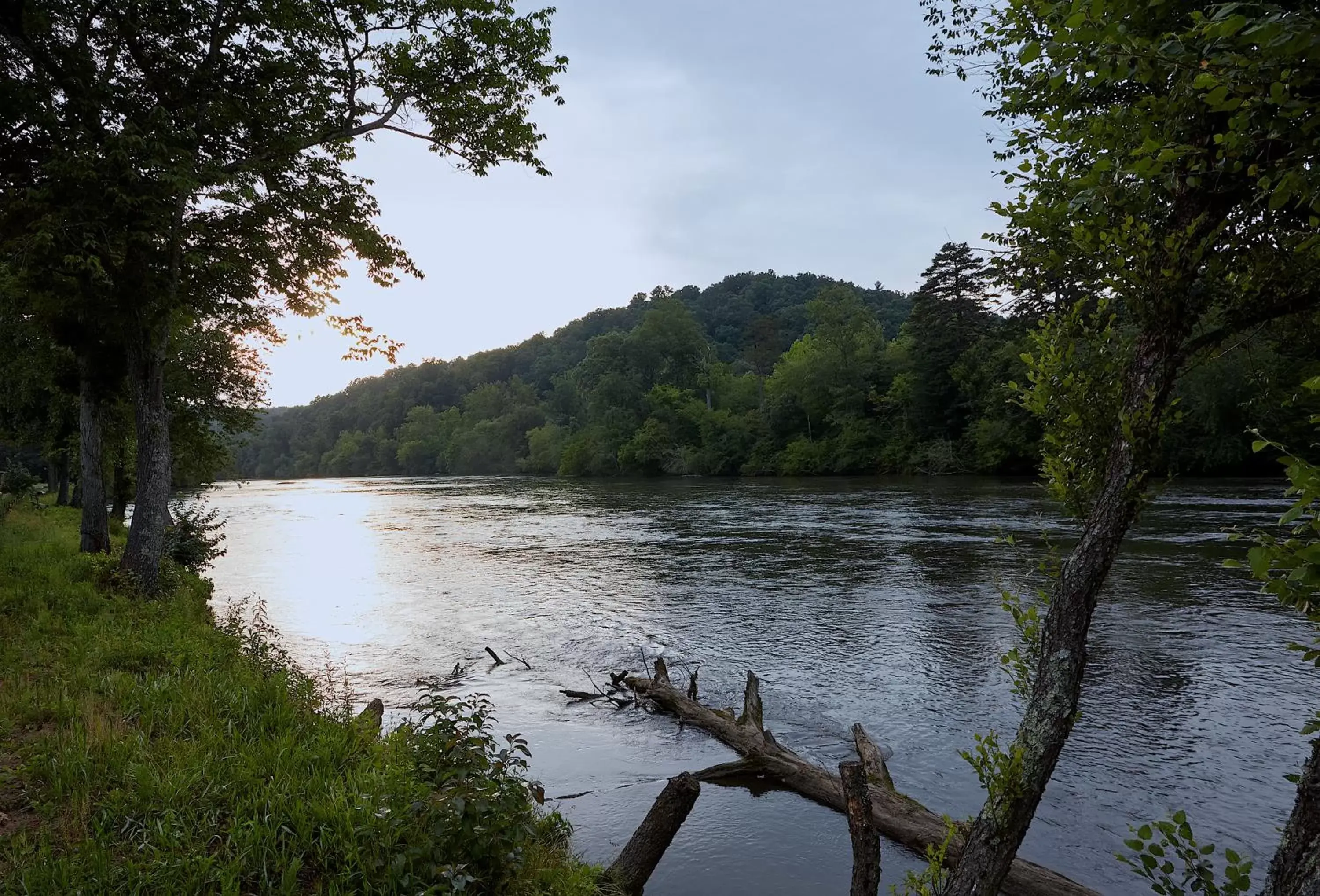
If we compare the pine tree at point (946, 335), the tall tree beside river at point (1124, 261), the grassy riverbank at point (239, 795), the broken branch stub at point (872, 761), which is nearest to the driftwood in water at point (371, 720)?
the grassy riverbank at point (239, 795)

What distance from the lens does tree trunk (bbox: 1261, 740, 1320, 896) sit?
8.68ft

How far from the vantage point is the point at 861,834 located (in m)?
4.77

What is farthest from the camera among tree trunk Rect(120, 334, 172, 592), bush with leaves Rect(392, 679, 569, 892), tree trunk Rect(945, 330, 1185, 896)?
tree trunk Rect(120, 334, 172, 592)

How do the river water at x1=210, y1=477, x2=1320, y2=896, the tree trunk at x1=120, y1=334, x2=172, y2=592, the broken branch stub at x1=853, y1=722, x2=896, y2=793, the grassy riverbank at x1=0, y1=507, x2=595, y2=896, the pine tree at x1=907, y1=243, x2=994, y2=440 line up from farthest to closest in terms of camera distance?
the pine tree at x1=907, y1=243, x2=994, y2=440 → the tree trunk at x1=120, y1=334, x2=172, y2=592 → the river water at x1=210, y1=477, x2=1320, y2=896 → the broken branch stub at x1=853, y1=722, x2=896, y2=793 → the grassy riverbank at x1=0, y1=507, x2=595, y2=896

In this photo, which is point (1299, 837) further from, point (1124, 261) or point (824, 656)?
point (824, 656)

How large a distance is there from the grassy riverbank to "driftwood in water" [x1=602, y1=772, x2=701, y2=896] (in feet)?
0.92

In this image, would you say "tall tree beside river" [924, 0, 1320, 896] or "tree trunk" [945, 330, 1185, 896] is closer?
"tall tree beside river" [924, 0, 1320, 896]

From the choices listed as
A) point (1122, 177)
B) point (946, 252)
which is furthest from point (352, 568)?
point (946, 252)

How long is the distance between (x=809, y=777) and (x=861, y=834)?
315 centimetres

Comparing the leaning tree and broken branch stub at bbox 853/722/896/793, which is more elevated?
the leaning tree

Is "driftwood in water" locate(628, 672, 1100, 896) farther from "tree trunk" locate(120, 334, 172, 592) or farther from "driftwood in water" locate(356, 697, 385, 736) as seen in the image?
"tree trunk" locate(120, 334, 172, 592)

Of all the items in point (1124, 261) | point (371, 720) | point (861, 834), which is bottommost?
point (371, 720)

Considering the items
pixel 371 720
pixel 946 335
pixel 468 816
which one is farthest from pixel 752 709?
pixel 946 335

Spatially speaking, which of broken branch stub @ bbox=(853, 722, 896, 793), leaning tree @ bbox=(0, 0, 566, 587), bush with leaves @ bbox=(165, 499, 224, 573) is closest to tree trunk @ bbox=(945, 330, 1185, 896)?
broken branch stub @ bbox=(853, 722, 896, 793)
